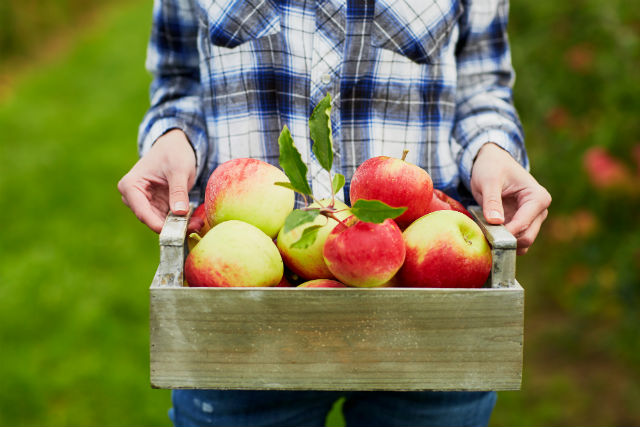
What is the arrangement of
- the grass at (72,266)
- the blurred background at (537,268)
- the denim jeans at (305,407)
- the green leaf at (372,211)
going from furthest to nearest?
the grass at (72,266) < the blurred background at (537,268) < the denim jeans at (305,407) < the green leaf at (372,211)

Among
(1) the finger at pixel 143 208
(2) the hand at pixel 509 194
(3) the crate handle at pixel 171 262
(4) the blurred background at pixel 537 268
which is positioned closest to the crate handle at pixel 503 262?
(2) the hand at pixel 509 194

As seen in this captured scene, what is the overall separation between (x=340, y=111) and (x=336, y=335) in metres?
0.48

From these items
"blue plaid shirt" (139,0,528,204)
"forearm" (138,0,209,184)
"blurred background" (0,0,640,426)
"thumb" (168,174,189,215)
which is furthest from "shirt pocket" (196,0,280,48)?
"blurred background" (0,0,640,426)

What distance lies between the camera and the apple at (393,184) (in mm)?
1015

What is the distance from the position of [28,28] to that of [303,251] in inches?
307

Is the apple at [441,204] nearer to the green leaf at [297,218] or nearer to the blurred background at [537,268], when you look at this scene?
the green leaf at [297,218]

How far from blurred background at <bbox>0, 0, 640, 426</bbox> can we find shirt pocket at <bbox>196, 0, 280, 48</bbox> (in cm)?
143

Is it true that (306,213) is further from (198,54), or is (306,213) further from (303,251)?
(198,54)

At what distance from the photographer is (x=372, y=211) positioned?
0.89 m

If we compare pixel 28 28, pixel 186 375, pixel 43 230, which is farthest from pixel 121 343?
pixel 28 28

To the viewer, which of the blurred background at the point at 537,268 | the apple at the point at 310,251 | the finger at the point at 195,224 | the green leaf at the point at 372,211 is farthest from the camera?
the blurred background at the point at 537,268

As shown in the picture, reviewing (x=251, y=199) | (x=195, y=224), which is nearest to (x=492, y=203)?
(x=251, y=199)

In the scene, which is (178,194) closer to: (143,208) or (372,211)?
(143,208)

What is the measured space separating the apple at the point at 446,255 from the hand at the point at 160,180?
0.37 meters
